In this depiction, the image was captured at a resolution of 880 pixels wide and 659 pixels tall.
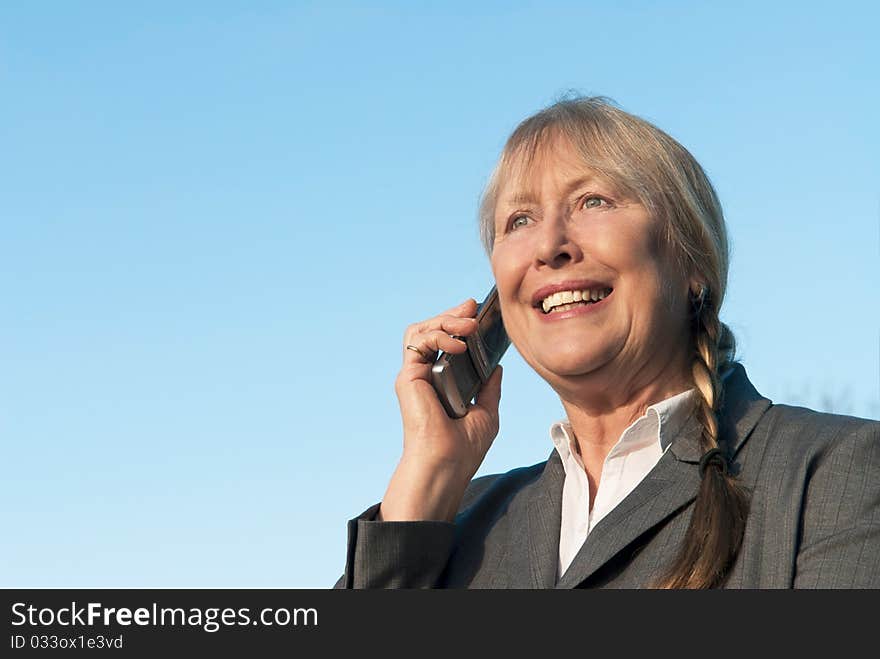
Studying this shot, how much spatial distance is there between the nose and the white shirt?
1.91ft

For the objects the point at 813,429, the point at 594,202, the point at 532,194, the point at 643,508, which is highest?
the point at 532,194

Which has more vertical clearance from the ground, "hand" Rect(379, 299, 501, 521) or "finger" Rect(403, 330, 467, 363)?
"finger" Rect(403, 330, 467, 363)

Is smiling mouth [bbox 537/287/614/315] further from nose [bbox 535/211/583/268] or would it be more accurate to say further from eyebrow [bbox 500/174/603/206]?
eyebrow [bbox 500/174/603/206]

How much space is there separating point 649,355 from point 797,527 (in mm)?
862

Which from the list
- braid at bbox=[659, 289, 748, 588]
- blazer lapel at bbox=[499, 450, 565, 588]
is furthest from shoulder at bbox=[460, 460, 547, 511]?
braid at bbox=[659, 289, 748, 588]

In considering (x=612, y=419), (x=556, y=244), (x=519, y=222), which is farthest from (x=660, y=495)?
(x=519, y=222)

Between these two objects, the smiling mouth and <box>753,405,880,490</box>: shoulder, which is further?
the smiling mouth

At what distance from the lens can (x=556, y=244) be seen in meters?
3.97

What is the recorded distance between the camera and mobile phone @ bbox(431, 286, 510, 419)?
4.54 metres

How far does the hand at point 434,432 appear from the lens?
168 inches

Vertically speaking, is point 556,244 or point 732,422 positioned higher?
point 556,244

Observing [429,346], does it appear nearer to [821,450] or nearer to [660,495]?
[660,495]

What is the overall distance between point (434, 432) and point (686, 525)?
1151mm
